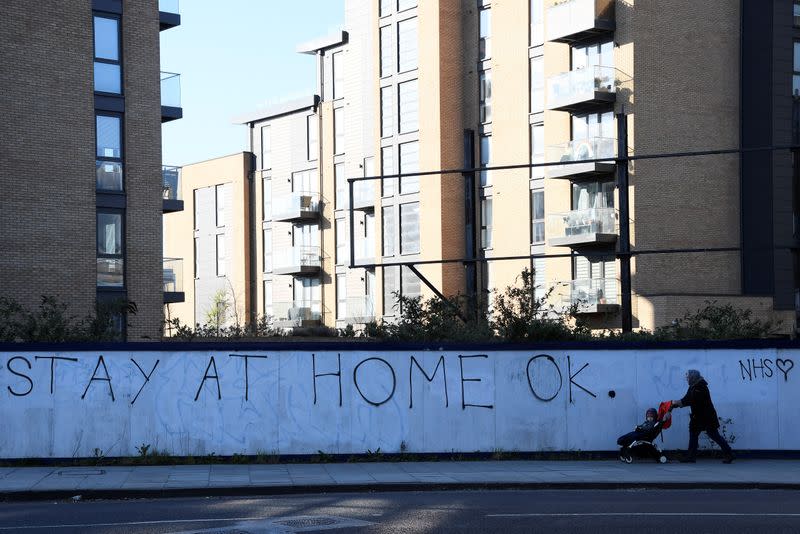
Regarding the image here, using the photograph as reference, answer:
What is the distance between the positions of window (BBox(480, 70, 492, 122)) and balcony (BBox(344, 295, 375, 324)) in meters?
12.0

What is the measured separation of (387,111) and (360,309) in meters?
10.7

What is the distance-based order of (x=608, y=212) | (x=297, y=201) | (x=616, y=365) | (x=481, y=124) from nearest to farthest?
(x=616, y=365), (x=608, y=212), (x=481, y=124), (x=297, y=201)

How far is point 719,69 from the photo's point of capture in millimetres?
49375

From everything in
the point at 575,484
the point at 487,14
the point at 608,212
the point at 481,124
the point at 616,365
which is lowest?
the point at 575,484

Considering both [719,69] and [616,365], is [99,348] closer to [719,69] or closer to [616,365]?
[616,365]

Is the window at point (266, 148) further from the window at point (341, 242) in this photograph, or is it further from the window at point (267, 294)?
the window at point (341, 242)

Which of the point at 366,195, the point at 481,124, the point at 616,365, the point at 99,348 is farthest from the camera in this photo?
the point at 366,195

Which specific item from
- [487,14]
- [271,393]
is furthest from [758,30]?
[271,393]

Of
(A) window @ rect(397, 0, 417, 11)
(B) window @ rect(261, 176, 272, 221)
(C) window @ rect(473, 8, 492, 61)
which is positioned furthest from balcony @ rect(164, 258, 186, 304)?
(B) window @ rect(261, 176, 272, 221)

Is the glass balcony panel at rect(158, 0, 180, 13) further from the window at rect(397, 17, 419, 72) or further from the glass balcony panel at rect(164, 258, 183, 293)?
the window at rect(397, 17, 419, 72)

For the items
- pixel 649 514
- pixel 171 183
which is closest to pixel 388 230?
pixel 171 183

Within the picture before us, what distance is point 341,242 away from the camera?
68688 millimetres

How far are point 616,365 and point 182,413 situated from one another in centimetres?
733

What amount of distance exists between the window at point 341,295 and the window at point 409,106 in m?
11.1
